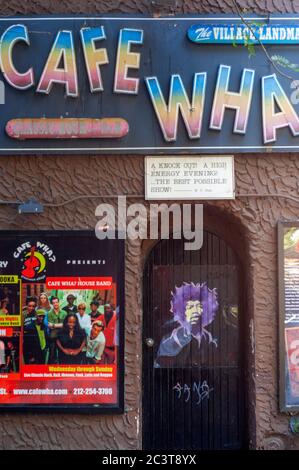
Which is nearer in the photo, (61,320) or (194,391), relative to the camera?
(61,320)

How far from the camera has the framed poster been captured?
5.53 metres

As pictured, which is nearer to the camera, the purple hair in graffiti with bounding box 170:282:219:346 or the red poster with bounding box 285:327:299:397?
the red poster with bounding box 285:327:299:397

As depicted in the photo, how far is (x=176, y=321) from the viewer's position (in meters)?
6.02

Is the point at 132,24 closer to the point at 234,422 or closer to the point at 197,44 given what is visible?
the point at 197,44

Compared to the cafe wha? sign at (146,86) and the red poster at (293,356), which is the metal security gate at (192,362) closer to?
the red poster at (293,356)

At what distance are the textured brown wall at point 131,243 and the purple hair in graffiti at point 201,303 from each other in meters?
0.46

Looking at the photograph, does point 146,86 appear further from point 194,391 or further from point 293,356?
point 194,391

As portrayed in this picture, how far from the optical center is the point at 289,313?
18.4ft

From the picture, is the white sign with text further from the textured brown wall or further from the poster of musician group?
the poster of musician group

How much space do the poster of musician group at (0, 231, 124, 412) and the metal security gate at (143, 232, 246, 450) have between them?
580 mm

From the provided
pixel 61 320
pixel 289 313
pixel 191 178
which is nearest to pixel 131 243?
pixel 191 178

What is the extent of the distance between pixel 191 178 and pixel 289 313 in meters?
1.54

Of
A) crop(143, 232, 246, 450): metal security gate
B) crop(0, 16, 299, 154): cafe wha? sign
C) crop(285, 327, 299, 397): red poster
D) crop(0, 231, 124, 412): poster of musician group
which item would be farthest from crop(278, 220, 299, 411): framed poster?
crop(0, 231, 124, 412): poster of musician group

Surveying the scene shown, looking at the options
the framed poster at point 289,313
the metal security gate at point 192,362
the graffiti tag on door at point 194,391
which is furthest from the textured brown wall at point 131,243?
the graffiti tag on door at point 194,391
